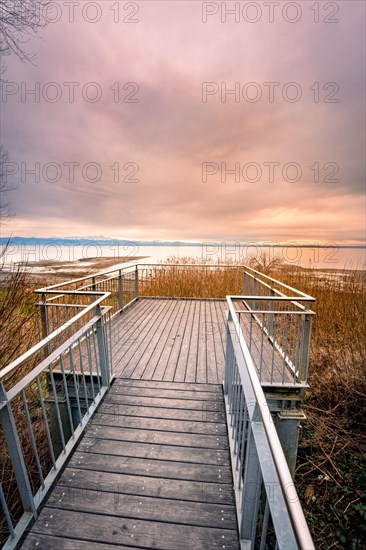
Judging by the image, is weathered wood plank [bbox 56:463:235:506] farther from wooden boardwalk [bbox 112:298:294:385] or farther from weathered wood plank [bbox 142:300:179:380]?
weathered wood plank [bbox 142:300:179:380]

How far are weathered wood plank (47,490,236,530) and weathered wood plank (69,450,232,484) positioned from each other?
20 centimetres

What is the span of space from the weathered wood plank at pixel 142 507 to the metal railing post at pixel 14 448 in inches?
10.2

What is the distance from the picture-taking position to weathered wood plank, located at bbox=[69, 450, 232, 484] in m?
2.12

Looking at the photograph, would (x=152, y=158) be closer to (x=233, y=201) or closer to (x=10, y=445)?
(x=233, y=201)

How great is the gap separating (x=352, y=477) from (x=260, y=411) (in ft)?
11.8

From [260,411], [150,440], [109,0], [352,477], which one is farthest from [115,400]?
[109,0]

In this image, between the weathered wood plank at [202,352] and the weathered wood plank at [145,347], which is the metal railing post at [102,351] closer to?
the weathered wood plank at [145,347]

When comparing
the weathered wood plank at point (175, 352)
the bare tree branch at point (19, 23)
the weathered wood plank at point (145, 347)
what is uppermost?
the bare tree branch at point (19, 23)

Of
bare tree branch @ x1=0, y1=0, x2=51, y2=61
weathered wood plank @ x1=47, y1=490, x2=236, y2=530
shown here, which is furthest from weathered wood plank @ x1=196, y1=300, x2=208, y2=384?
bare tree branch @ x1=0, y1=0, x2=51, y2=61

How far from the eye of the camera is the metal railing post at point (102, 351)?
301cm

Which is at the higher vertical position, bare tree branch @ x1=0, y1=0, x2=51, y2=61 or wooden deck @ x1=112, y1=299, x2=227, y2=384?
bare tree branch @ x1=0, y1=0, x2=51, y2=61

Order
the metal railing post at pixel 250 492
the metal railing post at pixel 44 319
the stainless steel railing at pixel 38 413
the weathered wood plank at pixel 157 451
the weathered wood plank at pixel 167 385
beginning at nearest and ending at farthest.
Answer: the metal railing post at pixel 250 492 < the stainless steel railing at pixel 38 413 < the weathered wood plank at pixel 157 451 < the weathered wood plank at pixel 167 385 < the metal railing post at pixel 44 319

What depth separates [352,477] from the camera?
3391mm

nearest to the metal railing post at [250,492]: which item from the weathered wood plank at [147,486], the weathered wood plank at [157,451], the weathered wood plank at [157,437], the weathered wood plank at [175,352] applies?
the weathered wood plank at [147,486]
